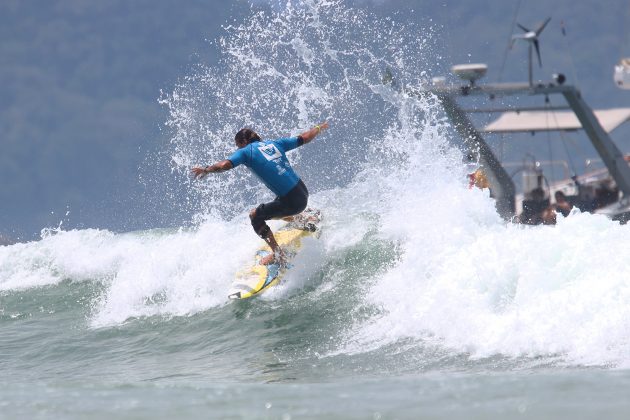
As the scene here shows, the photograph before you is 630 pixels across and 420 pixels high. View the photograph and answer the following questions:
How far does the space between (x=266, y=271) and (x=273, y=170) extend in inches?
52.4

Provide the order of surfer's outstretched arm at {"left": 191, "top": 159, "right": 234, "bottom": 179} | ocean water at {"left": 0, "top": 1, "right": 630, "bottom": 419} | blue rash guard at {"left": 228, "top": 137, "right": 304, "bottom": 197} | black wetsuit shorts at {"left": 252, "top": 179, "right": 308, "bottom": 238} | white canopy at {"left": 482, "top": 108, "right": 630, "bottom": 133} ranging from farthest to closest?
white canopy at {"left": 482, "top": 108, "right": 630, "bottom": 133} → black wetsuit shorts at {"left": 252, "top": 179, "right": 308, "bottom": 238} → blue rash guard at {"left": 228, "top": 137, "right": 304, "bottom": 197} → surfer's outstretched arm at {"left": 191, "top": 159, "right": 234, "bottom": 179} → ocean water at {"left": 0, "top": 1, "right": 630, "bottom": 419}

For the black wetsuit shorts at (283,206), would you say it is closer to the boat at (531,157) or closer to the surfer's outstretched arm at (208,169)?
the surfer's outstretched arm at (208,169)

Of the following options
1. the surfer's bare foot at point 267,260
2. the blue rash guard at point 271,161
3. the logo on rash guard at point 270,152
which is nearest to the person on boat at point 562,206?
the surfer's bare foot at point 267,260

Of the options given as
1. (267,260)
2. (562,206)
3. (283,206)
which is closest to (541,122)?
(562,206)

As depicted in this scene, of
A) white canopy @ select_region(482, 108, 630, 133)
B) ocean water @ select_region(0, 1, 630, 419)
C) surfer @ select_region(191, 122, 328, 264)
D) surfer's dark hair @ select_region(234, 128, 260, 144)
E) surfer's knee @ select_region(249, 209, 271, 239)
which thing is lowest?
ocean water @ select_region(0, 1, 630, 419)

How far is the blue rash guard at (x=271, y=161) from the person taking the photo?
903 cm

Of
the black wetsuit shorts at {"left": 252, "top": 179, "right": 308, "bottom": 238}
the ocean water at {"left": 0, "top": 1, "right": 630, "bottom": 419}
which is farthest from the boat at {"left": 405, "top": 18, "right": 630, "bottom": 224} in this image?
the black wetsuit shorts at {"left": 252, "top": 179, "right": 308, "bottom": 238}

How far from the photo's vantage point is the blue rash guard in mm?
9031

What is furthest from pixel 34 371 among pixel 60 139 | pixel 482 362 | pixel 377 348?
pixel 60 139

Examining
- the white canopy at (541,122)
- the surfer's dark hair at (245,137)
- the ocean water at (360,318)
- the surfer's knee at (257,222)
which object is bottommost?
the ocean water at (360,318)

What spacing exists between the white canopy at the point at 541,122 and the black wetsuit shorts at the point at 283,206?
13.1 meters

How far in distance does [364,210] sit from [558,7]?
64.7 m

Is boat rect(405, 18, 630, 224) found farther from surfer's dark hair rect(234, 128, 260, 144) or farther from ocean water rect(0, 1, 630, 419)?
surfer's dark hair rect(234, 128, 260, 144)

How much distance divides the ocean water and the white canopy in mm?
9741
